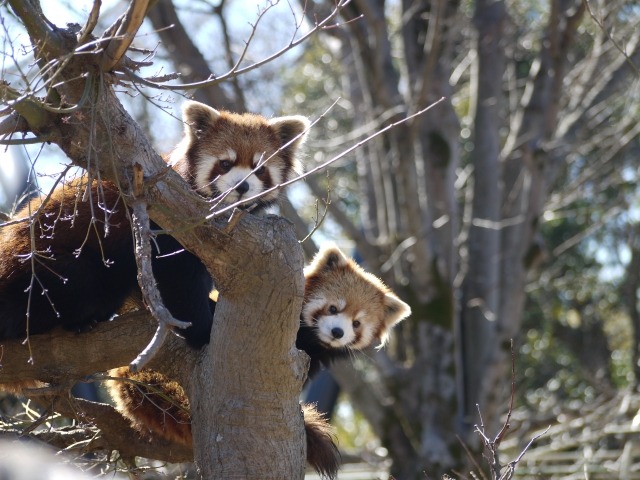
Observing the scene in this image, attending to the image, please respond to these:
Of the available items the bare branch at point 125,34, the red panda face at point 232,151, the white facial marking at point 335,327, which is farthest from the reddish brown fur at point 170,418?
the bare branch at point 125,34

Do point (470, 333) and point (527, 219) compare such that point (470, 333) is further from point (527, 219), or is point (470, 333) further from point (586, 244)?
point (586, 244)

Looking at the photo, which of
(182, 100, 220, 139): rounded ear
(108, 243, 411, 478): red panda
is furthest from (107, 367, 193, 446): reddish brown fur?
(182, 100, 220, 139): rounded ear

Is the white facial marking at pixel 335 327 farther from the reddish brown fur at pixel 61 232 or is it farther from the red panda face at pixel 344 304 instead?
the reddish brown fur at pixel 61 232

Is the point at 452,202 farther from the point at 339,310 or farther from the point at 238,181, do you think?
the point at 238,181

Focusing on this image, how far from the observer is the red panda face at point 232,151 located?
446cm

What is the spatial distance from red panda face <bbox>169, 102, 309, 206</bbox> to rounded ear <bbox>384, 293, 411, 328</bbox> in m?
1.17

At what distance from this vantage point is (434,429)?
7852 millimetres

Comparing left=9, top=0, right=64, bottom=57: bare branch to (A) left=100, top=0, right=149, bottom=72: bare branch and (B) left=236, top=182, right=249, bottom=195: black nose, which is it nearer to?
(A) left=100, top=0, right=149, bottom=72: bare branch

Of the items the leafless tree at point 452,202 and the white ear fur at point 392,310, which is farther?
the leafless tree at point 452,202

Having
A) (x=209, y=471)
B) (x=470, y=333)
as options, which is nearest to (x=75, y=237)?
(x=209, y=471)

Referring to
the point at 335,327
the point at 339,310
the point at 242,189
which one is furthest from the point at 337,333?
the point at 242,189

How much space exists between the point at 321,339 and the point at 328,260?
639 mm

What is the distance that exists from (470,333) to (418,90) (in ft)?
9.82

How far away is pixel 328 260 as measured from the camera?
5.11 meters
